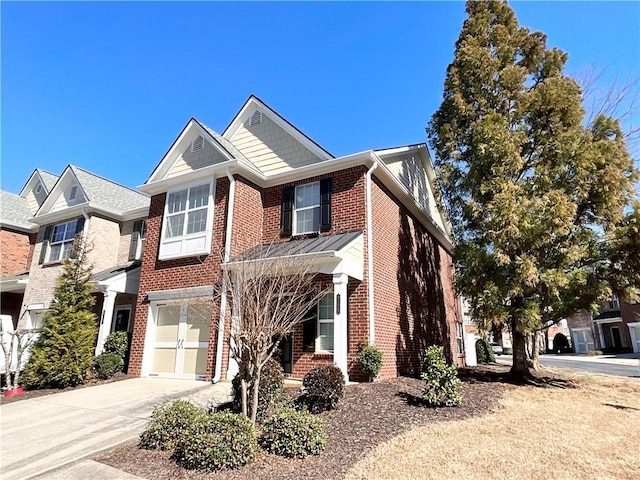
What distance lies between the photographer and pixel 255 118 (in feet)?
48.4

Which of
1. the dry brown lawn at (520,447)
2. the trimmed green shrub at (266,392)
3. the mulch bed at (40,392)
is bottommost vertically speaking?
the dry brown lawn at (520,447)

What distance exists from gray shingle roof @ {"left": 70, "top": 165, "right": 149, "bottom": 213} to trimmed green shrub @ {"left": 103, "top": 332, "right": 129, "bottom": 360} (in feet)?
21.4

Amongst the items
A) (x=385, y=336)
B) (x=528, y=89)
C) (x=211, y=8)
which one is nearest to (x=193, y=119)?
(x=211, y=8)

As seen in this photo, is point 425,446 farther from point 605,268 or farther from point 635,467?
point 605,268

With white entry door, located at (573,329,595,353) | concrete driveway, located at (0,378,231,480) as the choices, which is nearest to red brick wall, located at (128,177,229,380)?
concrete driveway, located at (0,378,231,480)

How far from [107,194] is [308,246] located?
1268 cm

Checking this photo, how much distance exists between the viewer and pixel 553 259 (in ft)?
37.4

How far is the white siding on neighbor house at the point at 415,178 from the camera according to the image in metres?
13.9

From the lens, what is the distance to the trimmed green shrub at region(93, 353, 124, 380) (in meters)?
12.1

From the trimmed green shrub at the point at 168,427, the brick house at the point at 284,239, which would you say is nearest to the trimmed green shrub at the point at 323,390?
the brick house at the point at 284,239

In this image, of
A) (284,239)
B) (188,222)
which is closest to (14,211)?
(188,222)

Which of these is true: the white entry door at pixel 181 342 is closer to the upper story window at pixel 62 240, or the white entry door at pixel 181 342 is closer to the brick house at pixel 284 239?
the brick house at pixel 284 239

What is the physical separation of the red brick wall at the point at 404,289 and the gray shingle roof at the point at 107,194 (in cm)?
1164

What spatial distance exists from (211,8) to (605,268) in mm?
13834
